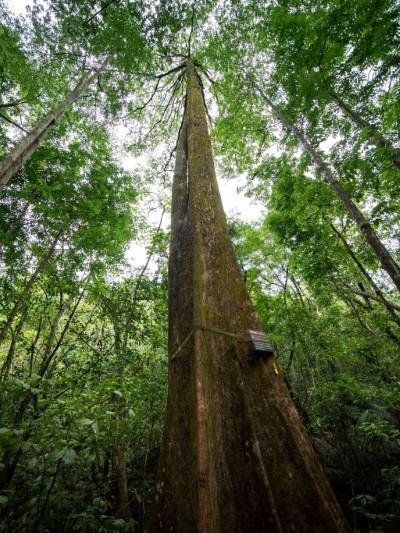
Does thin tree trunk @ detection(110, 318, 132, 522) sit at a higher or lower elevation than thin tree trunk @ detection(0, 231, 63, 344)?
lower

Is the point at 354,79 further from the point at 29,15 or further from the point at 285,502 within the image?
the point at 29,15

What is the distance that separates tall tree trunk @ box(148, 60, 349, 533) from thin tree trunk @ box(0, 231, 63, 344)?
4778 mm

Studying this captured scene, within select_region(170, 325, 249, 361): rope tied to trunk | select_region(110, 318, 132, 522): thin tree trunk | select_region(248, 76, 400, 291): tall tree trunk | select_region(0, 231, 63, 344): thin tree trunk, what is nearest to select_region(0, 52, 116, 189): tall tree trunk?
select_region(0, 231, 63, 344): thin tree trunk

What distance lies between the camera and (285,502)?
1050mm

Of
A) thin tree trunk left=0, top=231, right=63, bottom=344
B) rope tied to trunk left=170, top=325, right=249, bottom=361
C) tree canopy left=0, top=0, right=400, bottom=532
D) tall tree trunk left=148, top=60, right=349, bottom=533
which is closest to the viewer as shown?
tall tree trunk left=148, top=60, right=349, bottom=533

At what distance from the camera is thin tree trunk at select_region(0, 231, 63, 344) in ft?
16.4

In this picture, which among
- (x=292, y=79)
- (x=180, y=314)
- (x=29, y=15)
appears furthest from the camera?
(x=29, y=15)

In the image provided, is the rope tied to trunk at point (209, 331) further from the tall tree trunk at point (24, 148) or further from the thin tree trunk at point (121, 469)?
the tall tree trunk at point (24, 148)

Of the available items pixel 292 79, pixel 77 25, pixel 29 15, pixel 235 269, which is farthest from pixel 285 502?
pixel 29 15

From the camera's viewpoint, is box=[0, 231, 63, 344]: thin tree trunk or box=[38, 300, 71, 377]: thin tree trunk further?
box=[0, 231, 63, 344]: thin tree trunk

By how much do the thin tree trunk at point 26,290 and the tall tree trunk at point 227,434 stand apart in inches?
188

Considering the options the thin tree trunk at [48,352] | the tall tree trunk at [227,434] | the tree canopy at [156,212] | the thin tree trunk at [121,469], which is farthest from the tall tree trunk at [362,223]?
the thin tree trunk at [48,352]

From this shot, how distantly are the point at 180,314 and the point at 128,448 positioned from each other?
18.5 feet

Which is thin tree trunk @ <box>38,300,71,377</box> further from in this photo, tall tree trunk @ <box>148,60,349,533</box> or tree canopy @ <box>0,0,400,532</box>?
tall tree trunk @ <box>148,60,349,533</box>
